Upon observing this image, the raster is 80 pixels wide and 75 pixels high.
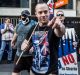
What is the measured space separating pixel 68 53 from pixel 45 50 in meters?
4.29

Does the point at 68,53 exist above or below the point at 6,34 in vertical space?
below

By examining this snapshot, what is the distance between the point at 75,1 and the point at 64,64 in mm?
8087

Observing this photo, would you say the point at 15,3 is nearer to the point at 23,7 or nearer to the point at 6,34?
the point at 23,7

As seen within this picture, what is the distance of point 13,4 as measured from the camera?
52.3 ft

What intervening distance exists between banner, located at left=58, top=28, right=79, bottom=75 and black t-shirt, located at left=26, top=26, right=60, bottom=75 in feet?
13.2

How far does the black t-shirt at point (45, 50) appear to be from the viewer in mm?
4375

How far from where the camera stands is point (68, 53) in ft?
28.2

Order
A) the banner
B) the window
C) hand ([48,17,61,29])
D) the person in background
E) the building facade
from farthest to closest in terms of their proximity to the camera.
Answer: the window → the building facade → the person in background → the banner → hand ([48,17,61,29])

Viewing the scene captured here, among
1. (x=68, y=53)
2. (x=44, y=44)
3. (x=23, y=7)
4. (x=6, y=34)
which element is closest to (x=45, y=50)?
(x=44, y=44)

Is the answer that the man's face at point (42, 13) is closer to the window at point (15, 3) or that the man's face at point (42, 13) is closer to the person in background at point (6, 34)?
the person in background at point (6, 34)

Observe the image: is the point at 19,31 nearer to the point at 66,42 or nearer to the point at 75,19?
the point at 66,42

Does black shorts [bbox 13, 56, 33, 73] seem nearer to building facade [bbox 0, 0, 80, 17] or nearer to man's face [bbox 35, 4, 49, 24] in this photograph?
man's face [bbox 35, 4, 49, 24]

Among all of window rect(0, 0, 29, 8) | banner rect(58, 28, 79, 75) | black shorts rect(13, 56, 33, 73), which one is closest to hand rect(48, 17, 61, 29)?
black shorts rect(13, 56, 33, 73)

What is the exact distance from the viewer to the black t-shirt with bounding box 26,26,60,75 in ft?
14.4
